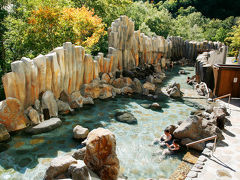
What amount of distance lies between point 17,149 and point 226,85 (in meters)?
14.1

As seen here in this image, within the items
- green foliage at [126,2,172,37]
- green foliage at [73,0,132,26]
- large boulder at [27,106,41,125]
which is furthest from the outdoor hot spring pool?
green foliage at [126,2,172,37]

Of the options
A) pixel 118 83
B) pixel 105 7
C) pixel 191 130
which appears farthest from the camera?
pixel 105 7

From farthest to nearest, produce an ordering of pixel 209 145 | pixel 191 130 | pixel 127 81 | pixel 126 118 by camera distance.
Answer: pixel 127 81, pixel 126 118, pixel 191 130, pixel 209 145

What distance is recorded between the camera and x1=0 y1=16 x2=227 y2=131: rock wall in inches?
468

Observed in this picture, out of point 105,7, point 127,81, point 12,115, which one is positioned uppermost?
point 105,7

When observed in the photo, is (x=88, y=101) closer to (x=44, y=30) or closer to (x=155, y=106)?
(x=155, y=106)

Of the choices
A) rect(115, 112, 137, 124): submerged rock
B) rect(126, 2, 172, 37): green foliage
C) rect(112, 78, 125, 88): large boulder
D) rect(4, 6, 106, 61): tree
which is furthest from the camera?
rect(126, 2, 172, 37): green foliage

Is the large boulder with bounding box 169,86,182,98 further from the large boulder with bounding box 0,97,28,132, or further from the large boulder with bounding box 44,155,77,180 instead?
Result: the large boulder with bounding box 44,155,77,180

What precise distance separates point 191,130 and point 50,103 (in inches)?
332

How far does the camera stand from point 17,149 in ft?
33.9

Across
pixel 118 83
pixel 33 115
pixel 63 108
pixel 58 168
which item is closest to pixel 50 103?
pixel 63 108

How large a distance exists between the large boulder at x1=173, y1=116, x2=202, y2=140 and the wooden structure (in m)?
5.98

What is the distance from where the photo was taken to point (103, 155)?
24.9ft

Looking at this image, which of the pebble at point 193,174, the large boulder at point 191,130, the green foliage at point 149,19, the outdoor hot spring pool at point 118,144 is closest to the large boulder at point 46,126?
the outdoor hot spring pool at point 118,144
